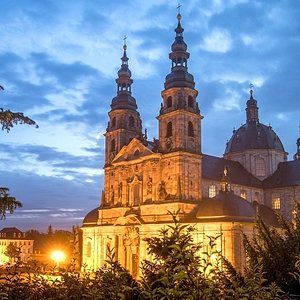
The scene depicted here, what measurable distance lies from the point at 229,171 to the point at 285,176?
810 cm

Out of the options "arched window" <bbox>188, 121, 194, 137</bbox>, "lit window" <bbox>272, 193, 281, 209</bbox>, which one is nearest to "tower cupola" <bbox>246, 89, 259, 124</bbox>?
"lit window" <bbox>272, 193, 281, 209</bbox>

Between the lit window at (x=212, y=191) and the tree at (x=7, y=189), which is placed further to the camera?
the lit window at (x=212, y=191)

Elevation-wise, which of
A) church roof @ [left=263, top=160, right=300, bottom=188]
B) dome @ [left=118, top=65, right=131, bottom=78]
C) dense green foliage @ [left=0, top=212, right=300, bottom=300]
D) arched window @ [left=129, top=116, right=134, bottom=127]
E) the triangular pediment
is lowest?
dense green foliage @ [left=0, top=212, right=300, bottom=300]

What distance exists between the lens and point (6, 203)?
1338cm

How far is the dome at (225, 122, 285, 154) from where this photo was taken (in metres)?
65.7

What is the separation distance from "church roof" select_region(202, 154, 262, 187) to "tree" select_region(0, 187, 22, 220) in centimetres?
4180

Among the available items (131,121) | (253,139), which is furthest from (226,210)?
(253,139)

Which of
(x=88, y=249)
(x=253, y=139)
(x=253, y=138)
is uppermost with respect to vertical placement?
(x=253, y=138)

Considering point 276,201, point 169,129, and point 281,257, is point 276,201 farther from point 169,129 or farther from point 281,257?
point 281,257

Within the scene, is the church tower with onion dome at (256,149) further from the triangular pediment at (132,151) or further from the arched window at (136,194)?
the arched window at (136,194)

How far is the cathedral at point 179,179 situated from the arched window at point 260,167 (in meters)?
0.14

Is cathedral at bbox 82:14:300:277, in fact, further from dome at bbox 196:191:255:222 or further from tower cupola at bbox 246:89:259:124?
tower cupola at bbox 246:89:259:124

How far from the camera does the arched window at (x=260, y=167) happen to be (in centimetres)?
6462

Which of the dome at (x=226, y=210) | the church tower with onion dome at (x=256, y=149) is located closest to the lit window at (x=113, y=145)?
the church tower with onion dome at (x=256, y=149)
